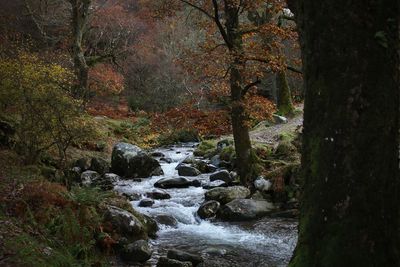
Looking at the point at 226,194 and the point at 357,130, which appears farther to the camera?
the point at 226,194

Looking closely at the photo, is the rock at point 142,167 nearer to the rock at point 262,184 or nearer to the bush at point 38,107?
the rock at point 262,184

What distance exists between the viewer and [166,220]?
33.0 feet

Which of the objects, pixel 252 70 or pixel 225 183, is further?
pixel 225 183

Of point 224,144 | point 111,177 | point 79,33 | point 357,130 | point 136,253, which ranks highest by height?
point 79,33

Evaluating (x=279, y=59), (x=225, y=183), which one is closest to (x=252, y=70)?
(x=279, y=59)

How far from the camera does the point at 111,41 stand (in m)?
29.0

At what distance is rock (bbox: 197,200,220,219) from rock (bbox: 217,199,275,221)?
144 mm

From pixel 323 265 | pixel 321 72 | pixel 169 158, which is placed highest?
pixel 321 72

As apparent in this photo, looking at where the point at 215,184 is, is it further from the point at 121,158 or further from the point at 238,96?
the point at 121,158

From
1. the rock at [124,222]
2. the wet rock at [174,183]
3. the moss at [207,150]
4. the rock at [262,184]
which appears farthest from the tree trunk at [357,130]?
the moss at [207,150]

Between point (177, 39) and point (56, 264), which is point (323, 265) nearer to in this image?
point (56, 264)

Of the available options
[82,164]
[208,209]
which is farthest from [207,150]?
[208,209]

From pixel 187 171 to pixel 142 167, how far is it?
1.52 meters

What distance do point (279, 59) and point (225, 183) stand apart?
4.27 meters
